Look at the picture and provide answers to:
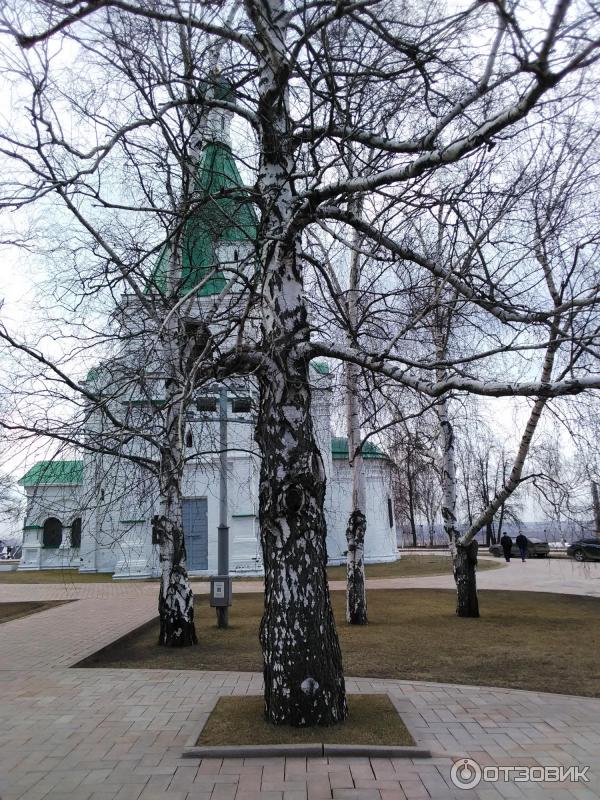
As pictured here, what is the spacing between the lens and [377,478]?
32.3m

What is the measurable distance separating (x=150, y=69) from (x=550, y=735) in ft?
22.5

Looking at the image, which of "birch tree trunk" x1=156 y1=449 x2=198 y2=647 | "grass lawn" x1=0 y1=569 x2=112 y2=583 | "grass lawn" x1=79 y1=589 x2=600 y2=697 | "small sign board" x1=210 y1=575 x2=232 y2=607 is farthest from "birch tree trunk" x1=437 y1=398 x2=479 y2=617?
"grass lawn" x1=0 y1=569 x2=112 y2=583

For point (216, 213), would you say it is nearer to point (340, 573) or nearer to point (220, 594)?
point (220, 594)

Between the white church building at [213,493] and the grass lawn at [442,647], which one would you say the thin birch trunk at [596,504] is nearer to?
the grass lawn at [442,647]

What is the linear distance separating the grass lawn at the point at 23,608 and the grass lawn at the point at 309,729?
10.7 m

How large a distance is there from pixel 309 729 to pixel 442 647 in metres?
5.25

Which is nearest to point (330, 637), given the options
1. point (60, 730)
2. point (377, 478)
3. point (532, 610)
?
point (60, 730)

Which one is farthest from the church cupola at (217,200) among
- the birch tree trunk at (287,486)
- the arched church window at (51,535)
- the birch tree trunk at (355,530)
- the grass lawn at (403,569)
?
the arched church window at (51,535)

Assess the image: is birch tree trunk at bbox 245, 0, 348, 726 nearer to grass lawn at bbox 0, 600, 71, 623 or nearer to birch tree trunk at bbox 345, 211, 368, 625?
birch tree trunk at bbox 345, 211, 368, 625

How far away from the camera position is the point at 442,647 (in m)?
10.1

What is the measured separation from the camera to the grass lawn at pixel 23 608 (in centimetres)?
1577

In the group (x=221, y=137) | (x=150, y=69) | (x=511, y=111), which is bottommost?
(x=511, y=111)

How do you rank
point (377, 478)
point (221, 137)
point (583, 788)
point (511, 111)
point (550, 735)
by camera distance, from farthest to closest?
point (377, 478) < point (221, 137) < point (550, 735) < point (583, 788) < point (511, 111)

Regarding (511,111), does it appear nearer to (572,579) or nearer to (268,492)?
(268,492)
